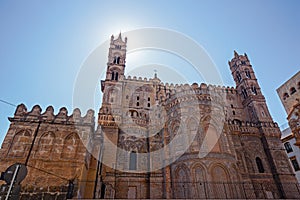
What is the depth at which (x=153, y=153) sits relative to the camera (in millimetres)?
20547

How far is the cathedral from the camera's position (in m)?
11.7

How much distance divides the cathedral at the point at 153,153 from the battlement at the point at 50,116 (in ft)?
0.19

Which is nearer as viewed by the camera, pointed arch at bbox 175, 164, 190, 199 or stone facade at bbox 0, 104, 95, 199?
stone facade at bbox 0, 104, 95, 199

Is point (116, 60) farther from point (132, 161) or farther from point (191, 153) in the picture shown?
point (191, 153)

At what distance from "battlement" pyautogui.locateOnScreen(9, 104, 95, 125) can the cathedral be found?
6cm

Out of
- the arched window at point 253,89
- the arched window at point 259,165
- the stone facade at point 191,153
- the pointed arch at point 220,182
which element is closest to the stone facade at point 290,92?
the arched window at point 253,89

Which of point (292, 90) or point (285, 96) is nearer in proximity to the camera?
point (292, 90)

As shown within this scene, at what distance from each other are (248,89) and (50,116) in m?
31.2

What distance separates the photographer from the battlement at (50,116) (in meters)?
13.0

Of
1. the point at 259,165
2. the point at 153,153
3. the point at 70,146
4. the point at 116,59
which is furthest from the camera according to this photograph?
the point at 116,59

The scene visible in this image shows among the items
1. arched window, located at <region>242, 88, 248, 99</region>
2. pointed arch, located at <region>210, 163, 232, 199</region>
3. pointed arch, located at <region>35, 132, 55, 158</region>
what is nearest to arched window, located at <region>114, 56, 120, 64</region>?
pointed arch, located at <region>35, 132, 55, 158</region>

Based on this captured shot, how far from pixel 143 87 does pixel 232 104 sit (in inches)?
659

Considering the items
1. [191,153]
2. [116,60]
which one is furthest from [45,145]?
[116,60]

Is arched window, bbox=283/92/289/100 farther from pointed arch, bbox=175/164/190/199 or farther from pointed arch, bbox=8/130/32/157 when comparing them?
pointed arch, bbox=8/130/32/157
